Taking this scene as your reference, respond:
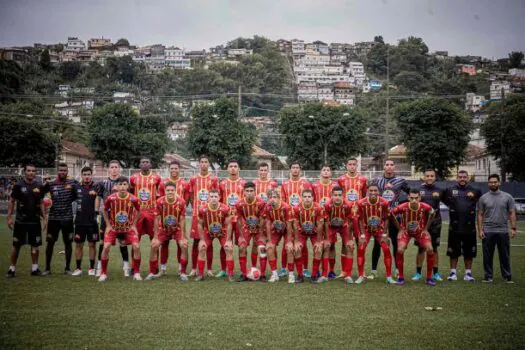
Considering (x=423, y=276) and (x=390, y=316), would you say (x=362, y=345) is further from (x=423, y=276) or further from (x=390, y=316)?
(x=423, y=276)

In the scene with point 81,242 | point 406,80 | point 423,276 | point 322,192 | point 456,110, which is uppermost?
point 406,80

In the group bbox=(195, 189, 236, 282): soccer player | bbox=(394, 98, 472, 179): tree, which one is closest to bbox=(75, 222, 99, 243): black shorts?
bbox=(195, 189, 236, 282): soccer player

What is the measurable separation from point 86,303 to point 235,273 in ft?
15.7

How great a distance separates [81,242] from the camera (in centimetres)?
1344

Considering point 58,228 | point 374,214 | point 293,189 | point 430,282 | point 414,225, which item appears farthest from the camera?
point 293,189

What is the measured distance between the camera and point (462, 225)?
44.0ft

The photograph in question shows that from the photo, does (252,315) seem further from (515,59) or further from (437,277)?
(515,59)

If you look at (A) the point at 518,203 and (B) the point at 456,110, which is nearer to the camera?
(A) the point at 518,203

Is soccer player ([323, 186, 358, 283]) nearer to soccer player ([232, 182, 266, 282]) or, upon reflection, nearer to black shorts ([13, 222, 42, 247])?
soccer player ([232, 182, 266, 282])

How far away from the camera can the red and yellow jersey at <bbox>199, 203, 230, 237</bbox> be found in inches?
513

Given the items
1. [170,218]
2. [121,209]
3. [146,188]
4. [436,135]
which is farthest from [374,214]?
[436,135]

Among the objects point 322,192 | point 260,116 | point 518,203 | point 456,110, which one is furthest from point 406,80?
point 322,192

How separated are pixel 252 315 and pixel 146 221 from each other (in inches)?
203

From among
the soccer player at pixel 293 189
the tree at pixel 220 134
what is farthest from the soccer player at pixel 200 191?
the tree at pixel 220 134
